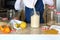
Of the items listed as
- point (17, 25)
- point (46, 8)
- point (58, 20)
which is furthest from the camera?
point (46, 8)

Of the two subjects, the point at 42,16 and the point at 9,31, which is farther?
the point at 42,16

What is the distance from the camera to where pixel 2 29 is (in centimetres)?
104

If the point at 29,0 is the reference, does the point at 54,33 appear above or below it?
below

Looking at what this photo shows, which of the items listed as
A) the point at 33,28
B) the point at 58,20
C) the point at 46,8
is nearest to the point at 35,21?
the point at 33,28

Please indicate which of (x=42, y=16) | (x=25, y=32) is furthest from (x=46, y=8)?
(x=25, y=32)
